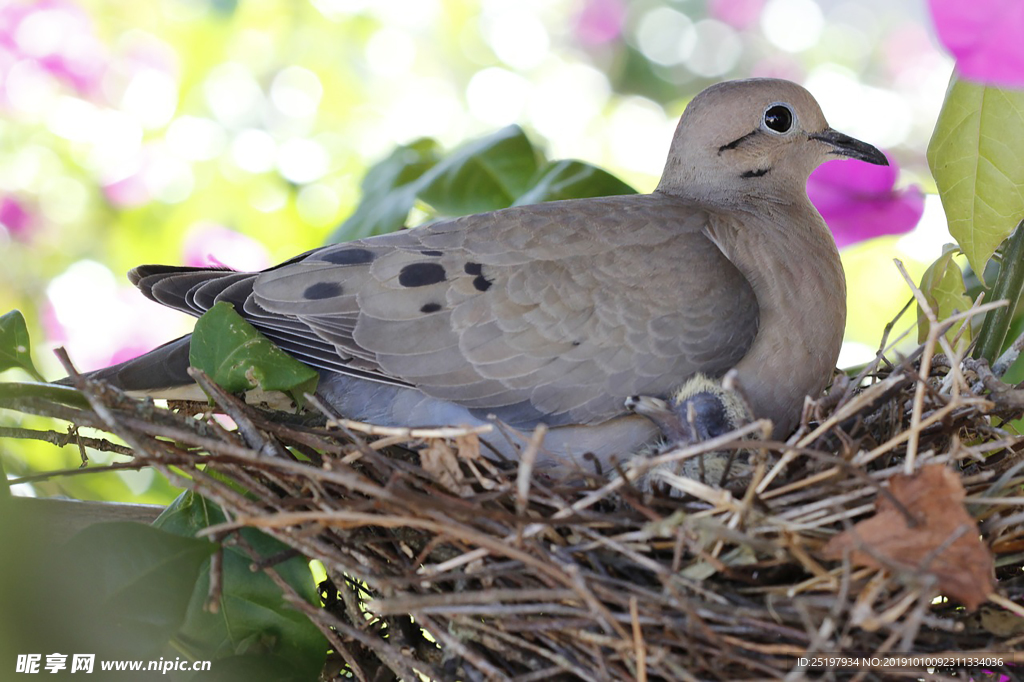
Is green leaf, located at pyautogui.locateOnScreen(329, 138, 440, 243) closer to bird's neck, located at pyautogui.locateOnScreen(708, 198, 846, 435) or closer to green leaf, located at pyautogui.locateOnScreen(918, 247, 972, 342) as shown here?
bird's neck, located at pyautogui.locateOnScreen(708, 198, 846, 435)

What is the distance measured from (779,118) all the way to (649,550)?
0.88 m

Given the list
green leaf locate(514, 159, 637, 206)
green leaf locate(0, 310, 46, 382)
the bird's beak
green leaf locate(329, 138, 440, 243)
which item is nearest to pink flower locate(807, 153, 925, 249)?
the bird's beak

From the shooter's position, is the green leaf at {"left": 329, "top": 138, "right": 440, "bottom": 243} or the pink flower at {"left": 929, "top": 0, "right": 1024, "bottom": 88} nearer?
the pink flower at {"left": 929, "top": 0, "right": 1024, "bottom": 88}

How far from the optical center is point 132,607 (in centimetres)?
97

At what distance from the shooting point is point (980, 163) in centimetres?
117

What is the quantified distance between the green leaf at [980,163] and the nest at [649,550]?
22cm

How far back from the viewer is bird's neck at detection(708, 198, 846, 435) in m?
1.28

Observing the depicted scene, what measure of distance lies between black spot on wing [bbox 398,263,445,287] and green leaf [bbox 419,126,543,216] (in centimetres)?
38

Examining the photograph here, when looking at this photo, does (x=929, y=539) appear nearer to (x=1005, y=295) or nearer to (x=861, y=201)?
(x=1005, y=295)

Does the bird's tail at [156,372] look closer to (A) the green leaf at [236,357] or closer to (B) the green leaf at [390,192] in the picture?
(A) the green leaf at [236,357]

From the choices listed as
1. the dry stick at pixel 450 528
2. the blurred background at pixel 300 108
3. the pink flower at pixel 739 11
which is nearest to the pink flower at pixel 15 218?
the blurred background at pixel 300 108

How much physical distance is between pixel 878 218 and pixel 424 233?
2.65ft

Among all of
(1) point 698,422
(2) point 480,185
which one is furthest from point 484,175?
(1) point 698,422

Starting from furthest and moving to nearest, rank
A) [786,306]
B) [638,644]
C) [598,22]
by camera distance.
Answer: [598,22]
[786,306]
[638,644]
